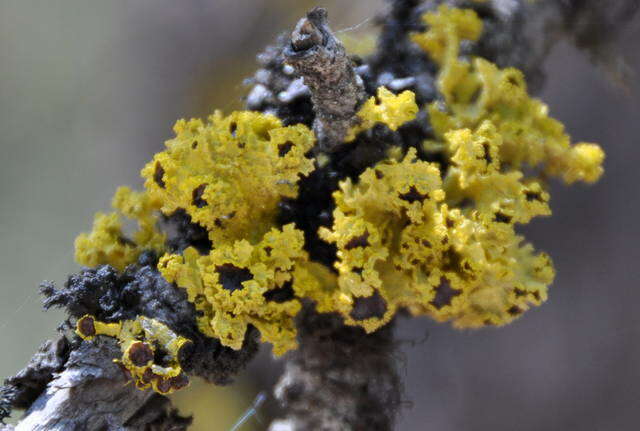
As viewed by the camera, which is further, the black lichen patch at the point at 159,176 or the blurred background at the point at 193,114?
the blurred background at the point at 193,114

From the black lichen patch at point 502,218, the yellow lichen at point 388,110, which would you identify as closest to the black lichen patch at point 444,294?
the black lichen patch at point 502,218

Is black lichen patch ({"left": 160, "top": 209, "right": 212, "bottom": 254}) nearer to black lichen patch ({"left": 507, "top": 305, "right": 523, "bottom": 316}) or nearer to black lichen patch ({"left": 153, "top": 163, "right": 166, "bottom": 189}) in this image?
black lichen patch ({"left": 153, "top": 163, "right": 166, "bottom": 189})

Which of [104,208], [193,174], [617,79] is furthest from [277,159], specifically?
[617,79]

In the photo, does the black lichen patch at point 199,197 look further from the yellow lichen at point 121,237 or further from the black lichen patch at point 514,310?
the black lichen patch at point 514,310

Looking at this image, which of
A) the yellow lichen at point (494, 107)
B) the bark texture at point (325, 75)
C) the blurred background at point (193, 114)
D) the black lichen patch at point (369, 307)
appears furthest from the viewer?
the blurred background at point (193, 114)

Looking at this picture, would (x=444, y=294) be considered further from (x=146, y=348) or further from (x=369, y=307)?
(x=146, y=348)

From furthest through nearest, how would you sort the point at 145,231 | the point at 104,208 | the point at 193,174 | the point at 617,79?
the point at 104,208
the point at 617,79
the point at 145,231
the point at 193,174

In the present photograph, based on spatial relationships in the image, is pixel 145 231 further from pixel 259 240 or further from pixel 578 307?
pixel 578 307

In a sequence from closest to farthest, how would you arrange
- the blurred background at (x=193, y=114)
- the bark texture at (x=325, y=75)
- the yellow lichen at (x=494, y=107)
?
1. the bark texture at (x=325, y=75)
2. the yellow lichen at (x=494, y=107)
3. the blurred background at (x=193, y=114)
